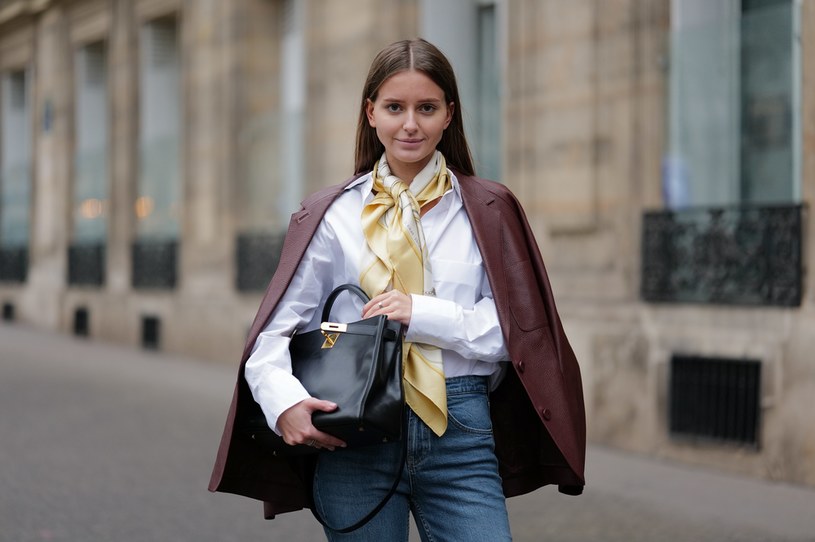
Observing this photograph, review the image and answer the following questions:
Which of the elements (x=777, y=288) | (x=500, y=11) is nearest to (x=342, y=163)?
(x=500, y=11)

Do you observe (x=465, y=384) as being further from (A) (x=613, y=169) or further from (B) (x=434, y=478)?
(A) (x=613, y=169)

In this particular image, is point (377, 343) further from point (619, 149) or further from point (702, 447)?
point (619, 149)

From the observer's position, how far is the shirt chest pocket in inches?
106

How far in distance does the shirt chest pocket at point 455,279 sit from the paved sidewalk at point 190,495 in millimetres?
3220

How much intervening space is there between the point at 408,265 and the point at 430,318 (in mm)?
141

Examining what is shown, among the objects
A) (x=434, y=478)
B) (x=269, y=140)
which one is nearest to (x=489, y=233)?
(x=434, y=478)

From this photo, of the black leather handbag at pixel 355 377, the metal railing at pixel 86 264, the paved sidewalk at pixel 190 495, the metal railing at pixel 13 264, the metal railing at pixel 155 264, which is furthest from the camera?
the metal railing at pixel 13 264

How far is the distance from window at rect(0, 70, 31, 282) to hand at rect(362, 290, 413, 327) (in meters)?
20.6

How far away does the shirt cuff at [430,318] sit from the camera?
2.58 meters

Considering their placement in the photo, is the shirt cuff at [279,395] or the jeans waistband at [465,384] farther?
the jeans waistband at [465,384]

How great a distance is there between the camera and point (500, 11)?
10.8 meters

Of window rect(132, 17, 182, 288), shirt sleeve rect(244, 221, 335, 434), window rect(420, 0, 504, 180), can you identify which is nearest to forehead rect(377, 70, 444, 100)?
shirt sleeve rect(244, 221, 335, 434)

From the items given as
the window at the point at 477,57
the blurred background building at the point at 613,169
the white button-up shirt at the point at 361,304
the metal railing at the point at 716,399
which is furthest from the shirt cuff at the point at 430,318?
the window at the point at 477,57

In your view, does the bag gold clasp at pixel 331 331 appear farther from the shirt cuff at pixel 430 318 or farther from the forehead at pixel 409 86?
the forehead at pixel 409 86
